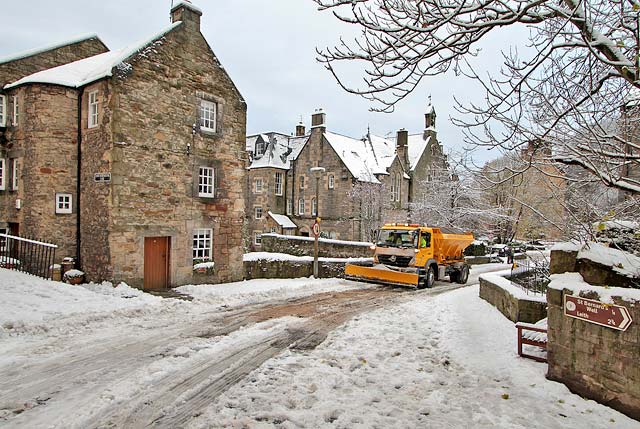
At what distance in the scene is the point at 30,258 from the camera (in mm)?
13734

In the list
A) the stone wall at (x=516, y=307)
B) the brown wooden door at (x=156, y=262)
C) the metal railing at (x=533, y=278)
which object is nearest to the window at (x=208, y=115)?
the brown wooden door at (x=156, y=262)

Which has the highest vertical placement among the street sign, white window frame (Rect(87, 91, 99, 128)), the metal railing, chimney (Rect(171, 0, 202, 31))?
chimney (Rect(171, 0, 202, 31))

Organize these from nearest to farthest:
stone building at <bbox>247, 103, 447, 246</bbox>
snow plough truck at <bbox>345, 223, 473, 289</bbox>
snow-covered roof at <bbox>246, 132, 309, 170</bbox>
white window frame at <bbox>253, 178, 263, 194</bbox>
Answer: snow plough truck at <bbox>345, 223, 473, 289</bbox> < stone building at <bbox>247, 103, 447, 246</bbox> < white window frame at <bbox>253, 178, 263, 194</bbox> < snow-covered roof at <bbox>246, 132, 309, 170</bbox>

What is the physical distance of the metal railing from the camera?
943 cm

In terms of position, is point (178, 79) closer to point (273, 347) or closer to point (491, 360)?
point (273, 347)

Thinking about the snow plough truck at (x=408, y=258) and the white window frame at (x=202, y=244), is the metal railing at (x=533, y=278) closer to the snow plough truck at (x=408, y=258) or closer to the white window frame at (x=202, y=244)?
the snow plough truck at (x=408, y=258)

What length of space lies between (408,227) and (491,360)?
35.7ft

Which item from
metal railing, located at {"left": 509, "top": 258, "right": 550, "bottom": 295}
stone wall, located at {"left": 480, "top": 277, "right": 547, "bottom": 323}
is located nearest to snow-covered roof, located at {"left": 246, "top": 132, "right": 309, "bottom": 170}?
metal railing, located at {"left": 509, "top": 258, "right": 550, "bottom": 295}

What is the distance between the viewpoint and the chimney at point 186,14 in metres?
15.6

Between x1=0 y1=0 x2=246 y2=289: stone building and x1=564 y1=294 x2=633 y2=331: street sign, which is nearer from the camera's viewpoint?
x1=564 y1=294 x2=633 y2=331: street sign

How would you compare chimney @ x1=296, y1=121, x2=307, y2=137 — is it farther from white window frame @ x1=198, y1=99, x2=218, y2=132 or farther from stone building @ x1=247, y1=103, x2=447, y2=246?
white window frame @ x1=198, y1=99, x2=218, y2=132

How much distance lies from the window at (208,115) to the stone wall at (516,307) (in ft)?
38.5

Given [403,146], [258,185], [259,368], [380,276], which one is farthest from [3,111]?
[403,146]

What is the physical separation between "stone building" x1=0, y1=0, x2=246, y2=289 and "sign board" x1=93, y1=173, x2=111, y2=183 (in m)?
0.03
